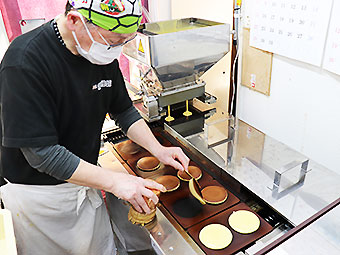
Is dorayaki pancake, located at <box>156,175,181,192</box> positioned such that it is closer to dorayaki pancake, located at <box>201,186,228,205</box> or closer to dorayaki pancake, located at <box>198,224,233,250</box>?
dorayaki pancake, located at <box>201,186,228,205</box>

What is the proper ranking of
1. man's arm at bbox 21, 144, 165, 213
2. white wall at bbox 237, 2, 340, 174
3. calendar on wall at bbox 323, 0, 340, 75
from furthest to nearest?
white wall at bbox 237, 2, 340, 174
calendar on wall at bbox 323, 0, 340, 75
man's arm at bbox 21, 144, 165, 213

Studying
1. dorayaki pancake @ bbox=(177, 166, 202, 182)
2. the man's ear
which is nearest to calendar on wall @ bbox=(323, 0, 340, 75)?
dorayaki pancake @ bbox=(177, 166, 202, 182)

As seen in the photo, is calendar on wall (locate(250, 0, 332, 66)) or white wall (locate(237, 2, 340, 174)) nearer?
calendar on wall (locate(250, 0, 332, 66))

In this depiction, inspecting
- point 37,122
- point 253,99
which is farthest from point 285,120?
point 37,122

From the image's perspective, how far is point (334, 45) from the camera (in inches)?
60.7

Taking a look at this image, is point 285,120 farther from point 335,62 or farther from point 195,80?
point 195,80

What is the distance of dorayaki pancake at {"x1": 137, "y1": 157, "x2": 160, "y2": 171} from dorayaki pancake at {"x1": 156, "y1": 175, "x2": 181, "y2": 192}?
0.09 metres

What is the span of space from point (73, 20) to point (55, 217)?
0.79 metres

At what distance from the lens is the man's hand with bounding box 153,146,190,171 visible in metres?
1.27

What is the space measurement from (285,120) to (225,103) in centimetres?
54

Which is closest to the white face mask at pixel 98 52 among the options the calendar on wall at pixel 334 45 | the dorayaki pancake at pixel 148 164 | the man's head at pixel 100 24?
the man's head at pixel 100 24

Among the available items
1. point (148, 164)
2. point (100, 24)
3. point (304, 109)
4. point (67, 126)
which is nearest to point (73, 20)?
point (100, 24)

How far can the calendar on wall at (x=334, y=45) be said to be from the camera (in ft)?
4.90

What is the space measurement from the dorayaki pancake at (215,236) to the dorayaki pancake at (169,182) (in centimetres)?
25
